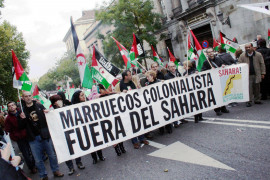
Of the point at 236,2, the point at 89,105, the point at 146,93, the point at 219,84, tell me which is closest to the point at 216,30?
the point at 236,2

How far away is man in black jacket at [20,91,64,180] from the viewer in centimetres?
455

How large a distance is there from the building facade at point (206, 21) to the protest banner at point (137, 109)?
9.74 m

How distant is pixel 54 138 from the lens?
4.32 metres

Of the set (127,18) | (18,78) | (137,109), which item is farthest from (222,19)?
(18,78)

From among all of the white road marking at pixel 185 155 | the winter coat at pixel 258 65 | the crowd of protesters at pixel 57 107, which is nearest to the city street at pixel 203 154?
the white road marking at pixel 185 155

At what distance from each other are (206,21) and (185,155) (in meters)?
16.3

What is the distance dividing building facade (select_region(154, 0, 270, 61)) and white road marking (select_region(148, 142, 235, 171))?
11732 millimetres

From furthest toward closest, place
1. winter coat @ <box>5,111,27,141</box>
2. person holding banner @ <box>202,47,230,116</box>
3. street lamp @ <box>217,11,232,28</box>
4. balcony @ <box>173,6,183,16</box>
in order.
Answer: balcony @ <box>173,6,183,16</box> < street lamp @ <box>217,11,232,28</box> < person holding banner @ <box>202,47,230,116</box> < winter coat @ <box>5,111,27,141</box>

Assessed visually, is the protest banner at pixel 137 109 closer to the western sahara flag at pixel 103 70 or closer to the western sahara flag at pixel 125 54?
the western sahara flag at pixel 103 70

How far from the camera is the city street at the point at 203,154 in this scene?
339 cm

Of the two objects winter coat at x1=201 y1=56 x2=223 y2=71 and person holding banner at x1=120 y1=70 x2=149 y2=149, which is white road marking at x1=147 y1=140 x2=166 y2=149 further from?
winter coat at x1=201 y1=56 x2=223 y2=71

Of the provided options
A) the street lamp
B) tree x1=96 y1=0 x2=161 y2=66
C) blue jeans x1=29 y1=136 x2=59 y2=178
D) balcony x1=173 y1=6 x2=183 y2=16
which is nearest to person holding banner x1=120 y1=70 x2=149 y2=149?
blue jeans x1=29 y1=136 x2=59 y2=178

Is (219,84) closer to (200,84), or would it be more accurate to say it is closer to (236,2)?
(200,84)

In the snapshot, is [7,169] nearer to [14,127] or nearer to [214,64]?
[14,127]
